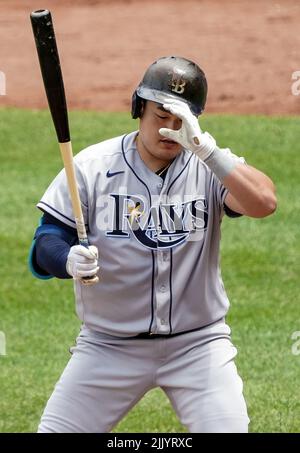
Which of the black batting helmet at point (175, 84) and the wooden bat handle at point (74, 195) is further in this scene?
the black batting helmet at point (175, 84)

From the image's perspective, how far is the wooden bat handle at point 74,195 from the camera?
5070mm

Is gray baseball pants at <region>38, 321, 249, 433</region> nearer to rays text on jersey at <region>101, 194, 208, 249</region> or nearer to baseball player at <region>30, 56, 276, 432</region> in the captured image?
baseball player at <region>30, 56, 276, 432</region>

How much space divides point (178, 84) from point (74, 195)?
0.62 meters

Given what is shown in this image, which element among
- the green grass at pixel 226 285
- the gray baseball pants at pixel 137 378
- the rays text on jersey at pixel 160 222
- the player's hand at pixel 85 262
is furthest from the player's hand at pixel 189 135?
the green grass at pixel 226 285

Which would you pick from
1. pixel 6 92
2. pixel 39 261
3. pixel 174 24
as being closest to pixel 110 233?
pixel 39 261

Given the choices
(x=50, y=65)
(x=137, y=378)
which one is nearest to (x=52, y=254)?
(x=137, y=378)

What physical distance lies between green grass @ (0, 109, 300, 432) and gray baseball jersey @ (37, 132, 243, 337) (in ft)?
6.48

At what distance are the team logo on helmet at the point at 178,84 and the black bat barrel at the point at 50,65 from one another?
0.47 metres

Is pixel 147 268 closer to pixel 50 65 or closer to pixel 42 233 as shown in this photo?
pixel 42 233

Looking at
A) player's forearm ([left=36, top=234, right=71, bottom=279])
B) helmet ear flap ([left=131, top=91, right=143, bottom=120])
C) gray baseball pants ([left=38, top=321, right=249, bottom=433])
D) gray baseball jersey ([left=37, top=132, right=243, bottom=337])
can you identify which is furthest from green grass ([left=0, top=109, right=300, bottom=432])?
helmet ear flap ([left=131, top=91, right=143, bottom=120])

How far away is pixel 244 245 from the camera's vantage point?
1103cm

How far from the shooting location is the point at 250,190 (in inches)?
202

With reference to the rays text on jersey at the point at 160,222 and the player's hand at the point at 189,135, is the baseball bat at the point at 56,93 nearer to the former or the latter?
the rays text on jersey at the point at 160,222

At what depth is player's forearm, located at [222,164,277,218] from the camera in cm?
510
